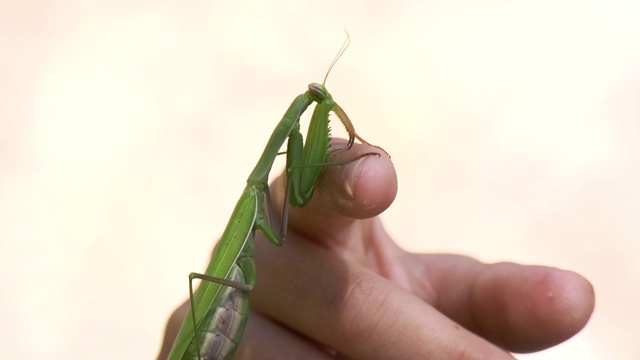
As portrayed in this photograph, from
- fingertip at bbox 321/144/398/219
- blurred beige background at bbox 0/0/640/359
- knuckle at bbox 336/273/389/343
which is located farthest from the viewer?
blurred beige background at bbox 0/0/640/359

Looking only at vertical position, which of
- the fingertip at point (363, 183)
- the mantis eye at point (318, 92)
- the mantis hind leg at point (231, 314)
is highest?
the mantis eye at point (318, 92)

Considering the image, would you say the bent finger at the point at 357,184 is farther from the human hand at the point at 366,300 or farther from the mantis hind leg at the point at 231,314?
the mantis hind leg at the point at 231,314

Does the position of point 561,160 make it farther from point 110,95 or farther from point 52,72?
point 52,72

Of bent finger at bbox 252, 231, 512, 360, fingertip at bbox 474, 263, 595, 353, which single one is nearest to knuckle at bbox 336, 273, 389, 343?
bent finger at bbox 252, 231, 512, 360

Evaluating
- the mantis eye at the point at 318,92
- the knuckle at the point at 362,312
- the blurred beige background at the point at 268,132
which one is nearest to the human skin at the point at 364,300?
the knuckle at the point at 362,312

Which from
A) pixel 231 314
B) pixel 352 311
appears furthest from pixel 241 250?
pixel 352 311

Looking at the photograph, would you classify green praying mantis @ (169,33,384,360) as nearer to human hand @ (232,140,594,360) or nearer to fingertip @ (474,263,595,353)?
human hand @ (232,140,594,360)

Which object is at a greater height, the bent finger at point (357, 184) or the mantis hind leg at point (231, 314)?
the bent finger at point (357, 184)
